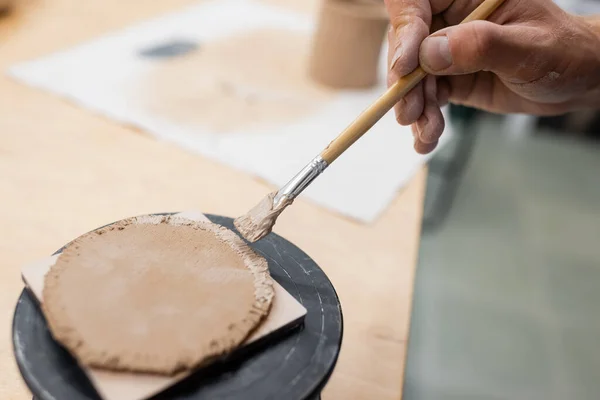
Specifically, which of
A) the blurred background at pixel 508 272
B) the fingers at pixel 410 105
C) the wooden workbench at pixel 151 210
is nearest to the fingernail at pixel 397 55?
the fingers at pixel 410 105

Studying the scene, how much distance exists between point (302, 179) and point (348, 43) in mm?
697

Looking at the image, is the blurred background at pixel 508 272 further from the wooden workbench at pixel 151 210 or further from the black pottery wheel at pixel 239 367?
the black pottery wheel at pixel 239 367

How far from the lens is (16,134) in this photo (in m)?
0.93

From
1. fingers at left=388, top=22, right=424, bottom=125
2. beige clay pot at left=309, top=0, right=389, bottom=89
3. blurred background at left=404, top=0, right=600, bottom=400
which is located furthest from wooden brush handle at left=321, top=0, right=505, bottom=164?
blurred background at left=404, top=0, right=600, bottom=400

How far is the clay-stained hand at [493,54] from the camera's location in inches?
24.3

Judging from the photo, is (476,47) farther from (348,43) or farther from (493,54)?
(348,43)

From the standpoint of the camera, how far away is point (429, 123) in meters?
0.76

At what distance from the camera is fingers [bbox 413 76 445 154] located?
2.50 ft

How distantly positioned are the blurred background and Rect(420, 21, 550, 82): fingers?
2.64ft

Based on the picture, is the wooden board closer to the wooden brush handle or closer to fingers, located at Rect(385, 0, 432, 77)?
the wooden brush handle

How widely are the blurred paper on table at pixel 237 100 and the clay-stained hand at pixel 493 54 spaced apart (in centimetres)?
18

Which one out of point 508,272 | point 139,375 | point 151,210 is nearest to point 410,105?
point 151,210

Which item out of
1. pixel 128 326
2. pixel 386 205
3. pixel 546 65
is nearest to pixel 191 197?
pixel 386 205

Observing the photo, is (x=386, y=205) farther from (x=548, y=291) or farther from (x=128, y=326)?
(x=548, y=291)
